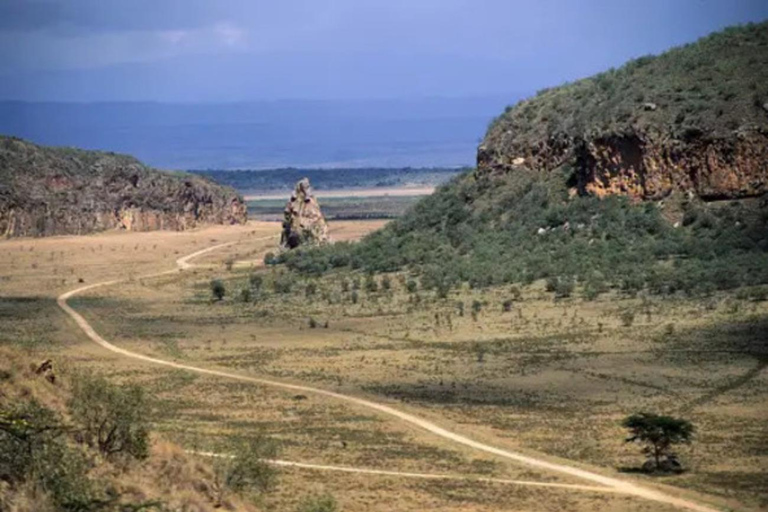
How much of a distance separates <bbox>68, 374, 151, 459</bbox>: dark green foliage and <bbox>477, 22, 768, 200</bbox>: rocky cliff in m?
46.6

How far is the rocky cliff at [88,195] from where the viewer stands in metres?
105

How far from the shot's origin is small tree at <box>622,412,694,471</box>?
32.2 metres

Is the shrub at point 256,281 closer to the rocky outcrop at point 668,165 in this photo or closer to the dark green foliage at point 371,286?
the dark green foliage at point 371,286

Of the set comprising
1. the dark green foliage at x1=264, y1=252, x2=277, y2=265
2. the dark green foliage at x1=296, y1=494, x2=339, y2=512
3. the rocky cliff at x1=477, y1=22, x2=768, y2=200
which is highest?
the rocky cliff at x1=477, y1=22, x2=768, y2=200

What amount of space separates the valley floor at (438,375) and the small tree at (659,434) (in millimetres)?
423

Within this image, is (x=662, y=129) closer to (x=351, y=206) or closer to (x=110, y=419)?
(x=110, y=419)

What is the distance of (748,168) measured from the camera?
68.4 meters

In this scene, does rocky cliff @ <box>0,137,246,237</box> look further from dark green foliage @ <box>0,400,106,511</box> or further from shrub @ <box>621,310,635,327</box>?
dark green foliage @ <box>0,400,106,511</box>

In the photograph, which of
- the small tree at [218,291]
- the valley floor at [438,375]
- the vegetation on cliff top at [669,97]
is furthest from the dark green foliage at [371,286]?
the vegetation on cliff top at [669,97]

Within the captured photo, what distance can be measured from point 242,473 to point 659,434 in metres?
9.65

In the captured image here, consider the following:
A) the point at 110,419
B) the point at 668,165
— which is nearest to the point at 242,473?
the point at 110,419

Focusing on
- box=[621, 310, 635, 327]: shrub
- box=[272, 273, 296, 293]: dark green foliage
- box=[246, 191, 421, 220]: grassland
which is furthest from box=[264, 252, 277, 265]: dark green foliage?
box=[246, 191, 421, 220]: grassland

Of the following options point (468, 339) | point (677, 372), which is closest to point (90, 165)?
point (468, 339)

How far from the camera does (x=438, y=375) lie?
45062 mm
